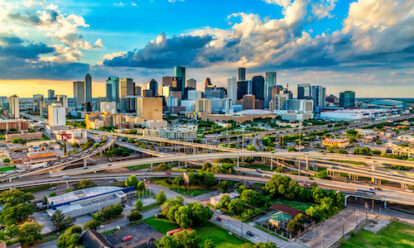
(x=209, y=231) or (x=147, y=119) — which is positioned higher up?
(x=147, y=119)

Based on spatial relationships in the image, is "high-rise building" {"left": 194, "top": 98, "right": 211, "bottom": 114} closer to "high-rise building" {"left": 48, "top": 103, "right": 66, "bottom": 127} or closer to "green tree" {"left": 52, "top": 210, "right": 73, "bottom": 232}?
"high-rise building" {"left": 48, "top": 103, "right": 66, "bottom": 127}

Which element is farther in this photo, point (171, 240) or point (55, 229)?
point (55, 229)

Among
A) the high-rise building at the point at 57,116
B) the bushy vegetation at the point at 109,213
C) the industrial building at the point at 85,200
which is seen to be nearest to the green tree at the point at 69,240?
the bushy vegetation at the point at 109,213

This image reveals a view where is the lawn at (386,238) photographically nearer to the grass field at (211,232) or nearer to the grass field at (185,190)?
the grass field at (211,232)

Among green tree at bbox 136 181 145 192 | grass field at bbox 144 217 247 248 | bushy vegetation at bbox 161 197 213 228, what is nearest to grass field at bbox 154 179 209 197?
green tree at bbox 136 181 145 192

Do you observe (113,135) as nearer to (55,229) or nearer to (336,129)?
(55,229)

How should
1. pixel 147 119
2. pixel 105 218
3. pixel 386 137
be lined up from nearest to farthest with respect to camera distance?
pixel 105 218 < pixel 386 137 < pixel 147 119


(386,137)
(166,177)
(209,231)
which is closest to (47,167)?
(166,177)
